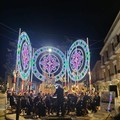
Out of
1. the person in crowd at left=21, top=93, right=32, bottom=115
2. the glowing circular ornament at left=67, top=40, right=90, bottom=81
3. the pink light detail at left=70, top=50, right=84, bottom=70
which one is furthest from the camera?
the pink light detail at left=70, top=50, right=84, bottom=70

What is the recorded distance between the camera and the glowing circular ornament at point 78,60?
16688mm

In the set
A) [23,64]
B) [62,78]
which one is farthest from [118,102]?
[62,78]

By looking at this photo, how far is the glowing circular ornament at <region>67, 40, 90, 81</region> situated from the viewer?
54.7 feet

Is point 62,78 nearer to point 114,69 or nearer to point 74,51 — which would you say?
point 74,51

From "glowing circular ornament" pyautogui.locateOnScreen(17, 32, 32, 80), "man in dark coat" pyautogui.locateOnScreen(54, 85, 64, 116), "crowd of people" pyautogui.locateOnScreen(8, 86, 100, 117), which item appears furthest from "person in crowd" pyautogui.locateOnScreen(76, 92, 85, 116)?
"glowing circular ornament" pyautogui.locateOnScreen(17, 32, 32, 80)

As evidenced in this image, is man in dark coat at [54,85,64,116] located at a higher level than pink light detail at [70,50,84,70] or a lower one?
lower

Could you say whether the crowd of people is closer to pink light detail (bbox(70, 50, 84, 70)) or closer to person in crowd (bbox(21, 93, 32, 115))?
person in crowd (bbox(21, 93, 32, 115))

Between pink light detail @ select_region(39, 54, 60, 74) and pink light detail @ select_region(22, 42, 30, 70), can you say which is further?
pink light detail @ select_region(39, 54, 60, 74)

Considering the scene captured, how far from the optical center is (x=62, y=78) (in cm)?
2042

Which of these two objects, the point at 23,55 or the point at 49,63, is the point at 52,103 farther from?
the point at 49,63

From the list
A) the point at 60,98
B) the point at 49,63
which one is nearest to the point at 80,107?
the point at 60,98

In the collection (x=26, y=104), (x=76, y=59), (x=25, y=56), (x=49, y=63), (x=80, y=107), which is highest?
(x=76, y=59)

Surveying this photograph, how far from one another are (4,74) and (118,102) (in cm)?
1998

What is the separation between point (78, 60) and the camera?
57.7 ft
